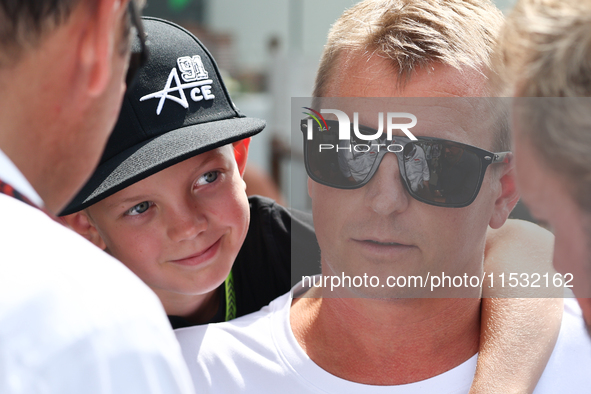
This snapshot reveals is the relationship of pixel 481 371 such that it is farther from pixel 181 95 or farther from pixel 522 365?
pixel 181 95

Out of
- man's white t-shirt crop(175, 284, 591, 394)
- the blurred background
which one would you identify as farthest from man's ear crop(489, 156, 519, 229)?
the blurred background

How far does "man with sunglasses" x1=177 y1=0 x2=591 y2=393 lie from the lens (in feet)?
5.66

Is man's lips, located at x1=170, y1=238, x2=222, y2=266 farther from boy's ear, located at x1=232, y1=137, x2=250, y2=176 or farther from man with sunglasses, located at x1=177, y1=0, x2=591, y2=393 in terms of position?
boy's ear, located at x1=232, y1=137, x2=250, y2=176

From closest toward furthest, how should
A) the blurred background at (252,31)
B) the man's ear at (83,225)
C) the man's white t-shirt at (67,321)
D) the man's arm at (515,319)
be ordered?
1. the man's white t-shirt at (67,321)
2. the man's arm at (515,319)
3. the man's ear at (83,225)
4. the blurred background at (252,31)

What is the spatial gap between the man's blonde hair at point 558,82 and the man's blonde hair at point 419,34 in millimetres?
764

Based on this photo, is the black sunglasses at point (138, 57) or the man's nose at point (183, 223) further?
the man's nose at point (183, 223)

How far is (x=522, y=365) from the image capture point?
1.69 m

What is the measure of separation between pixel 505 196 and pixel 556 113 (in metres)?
0.94

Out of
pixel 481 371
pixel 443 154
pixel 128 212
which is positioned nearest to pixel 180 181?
pixel 128 212

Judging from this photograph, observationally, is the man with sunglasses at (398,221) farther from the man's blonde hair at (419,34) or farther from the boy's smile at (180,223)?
the boy's smile at (180,223)

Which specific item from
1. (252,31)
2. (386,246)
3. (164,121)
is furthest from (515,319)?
(252,31)

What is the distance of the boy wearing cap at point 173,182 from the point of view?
5.98ft

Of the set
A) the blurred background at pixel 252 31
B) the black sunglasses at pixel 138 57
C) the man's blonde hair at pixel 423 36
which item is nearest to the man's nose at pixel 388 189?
the man's blonde hair at pixel 423 36

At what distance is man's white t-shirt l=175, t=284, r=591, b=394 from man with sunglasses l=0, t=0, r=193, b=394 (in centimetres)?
93
